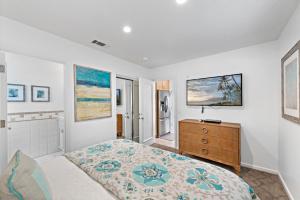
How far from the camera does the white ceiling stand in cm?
151

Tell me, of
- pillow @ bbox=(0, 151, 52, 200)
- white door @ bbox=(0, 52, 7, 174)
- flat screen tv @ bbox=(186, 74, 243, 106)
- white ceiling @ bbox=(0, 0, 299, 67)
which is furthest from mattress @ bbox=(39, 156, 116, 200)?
flat screen tv @ bbox=(186, 74, 243, 106)

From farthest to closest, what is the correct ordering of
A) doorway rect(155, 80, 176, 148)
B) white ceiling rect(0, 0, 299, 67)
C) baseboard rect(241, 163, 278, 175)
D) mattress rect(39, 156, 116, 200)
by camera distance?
doorway rect(155, 80, 176, 148) < baseboard rect(241, 163, 278, 175) < white ceiling rect(0, 0, 299, 67) < mattress rect(39, 156, 116, 200)

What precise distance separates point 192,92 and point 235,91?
94 centimetres

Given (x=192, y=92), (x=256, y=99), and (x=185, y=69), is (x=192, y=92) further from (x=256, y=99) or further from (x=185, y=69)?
(x=256, y=99)

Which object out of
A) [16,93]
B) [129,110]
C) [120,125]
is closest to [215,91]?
[129,110]

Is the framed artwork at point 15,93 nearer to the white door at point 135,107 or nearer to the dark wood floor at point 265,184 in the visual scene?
the white door at point 135,107

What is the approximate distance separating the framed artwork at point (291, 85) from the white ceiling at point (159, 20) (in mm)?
521

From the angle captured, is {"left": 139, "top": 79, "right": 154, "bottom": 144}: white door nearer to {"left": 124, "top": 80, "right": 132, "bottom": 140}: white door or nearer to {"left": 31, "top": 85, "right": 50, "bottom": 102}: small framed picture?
{"left": 124, "top": 80, "right": 132, "bottom": 140}: white door

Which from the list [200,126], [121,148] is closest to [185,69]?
[200,126]

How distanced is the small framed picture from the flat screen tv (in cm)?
298

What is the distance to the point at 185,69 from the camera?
361 cm

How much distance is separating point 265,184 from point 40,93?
12.6ft

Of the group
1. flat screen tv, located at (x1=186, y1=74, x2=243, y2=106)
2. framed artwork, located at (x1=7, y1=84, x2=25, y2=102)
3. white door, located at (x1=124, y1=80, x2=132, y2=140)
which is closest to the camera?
framed artwork, located at (x1=7, y1=84, x2=25, y2=102)

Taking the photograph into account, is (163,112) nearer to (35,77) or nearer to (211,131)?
(211,131)
